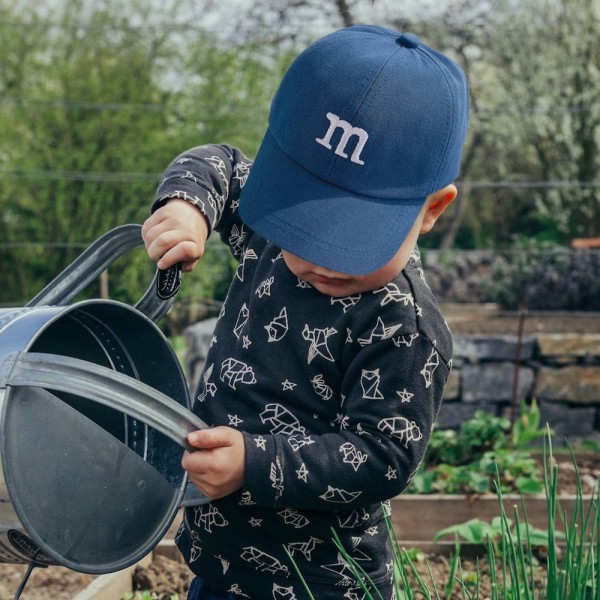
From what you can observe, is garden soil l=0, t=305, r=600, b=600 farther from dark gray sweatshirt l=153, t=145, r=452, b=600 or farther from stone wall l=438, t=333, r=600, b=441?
stone wall l=438, t=333, r=600, b=441

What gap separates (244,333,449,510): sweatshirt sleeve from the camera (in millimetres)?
1246

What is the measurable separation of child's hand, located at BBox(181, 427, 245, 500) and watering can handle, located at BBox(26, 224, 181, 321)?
0.29 m

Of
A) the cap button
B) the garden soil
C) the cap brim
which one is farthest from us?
the garden soil

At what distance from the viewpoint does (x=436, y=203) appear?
1.33 meters

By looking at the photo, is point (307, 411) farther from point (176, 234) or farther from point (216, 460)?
point (176, 234)

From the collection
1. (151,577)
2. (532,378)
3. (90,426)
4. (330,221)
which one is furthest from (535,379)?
(90,426)

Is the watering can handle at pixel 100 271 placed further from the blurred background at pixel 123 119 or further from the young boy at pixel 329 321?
the blurred background at pixel 123 119

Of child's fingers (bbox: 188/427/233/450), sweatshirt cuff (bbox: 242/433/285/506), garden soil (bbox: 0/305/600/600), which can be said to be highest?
child's fingers (bbox: 188/427/233/450)

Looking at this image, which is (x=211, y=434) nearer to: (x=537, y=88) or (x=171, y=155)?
(x=171, y=155)

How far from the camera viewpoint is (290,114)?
128 centimetres

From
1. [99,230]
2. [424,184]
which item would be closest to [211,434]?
[424,184]

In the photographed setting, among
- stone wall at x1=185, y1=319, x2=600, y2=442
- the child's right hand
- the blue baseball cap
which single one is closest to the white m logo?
the blue baseball cap

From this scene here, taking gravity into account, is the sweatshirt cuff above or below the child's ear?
below

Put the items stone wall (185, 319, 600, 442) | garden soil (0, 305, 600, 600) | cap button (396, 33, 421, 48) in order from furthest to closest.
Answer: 1. stone wall (185, 319, 600, 442)
2. garden soil (0, 305, 600, 600)
3. cap button (396, 33, 421, 48)
